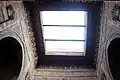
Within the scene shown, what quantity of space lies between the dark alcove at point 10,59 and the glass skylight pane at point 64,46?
0.59 m

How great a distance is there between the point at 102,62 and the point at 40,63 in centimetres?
95

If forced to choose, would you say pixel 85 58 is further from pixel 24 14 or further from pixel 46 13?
pixel 24 14

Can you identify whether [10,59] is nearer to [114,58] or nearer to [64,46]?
[64,46]

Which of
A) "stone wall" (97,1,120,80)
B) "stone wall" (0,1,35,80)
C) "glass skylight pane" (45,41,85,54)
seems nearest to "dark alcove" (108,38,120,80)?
"stone wall" (97,1,120,80)

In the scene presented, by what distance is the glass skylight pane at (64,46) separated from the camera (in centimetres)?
302

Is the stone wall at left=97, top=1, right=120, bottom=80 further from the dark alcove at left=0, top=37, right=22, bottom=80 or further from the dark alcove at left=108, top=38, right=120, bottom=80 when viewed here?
the dark alcove at left=0, top=37, right=22, bottom=80

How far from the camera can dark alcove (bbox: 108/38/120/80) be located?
2430mm

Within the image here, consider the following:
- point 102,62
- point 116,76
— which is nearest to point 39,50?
point 102,62

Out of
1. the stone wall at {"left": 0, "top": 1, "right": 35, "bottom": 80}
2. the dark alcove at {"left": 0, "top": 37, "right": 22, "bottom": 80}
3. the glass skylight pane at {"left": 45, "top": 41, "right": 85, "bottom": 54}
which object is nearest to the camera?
the stone wall at {"left": 0, "top": 1, "right": 35, "bottom": 80}

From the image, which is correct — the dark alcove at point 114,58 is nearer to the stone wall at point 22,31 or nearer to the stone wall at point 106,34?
the stone wall at point 106,34

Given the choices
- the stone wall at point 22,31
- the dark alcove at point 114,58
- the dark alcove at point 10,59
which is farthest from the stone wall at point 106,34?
the dark alcove at point 10,59

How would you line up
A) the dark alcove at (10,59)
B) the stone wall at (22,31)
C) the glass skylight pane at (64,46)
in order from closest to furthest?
the stone wall at (22,31) → the dark alcove at (10,59) → the glass skylight pane at (64,46)

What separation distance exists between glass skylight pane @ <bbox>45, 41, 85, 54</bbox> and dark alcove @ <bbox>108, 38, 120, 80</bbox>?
23.0 inches

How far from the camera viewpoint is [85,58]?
3000mm
